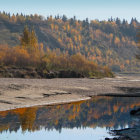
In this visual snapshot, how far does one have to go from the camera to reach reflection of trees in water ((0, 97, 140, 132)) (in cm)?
2792

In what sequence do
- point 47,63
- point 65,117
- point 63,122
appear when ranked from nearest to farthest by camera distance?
point 63,122
point 65,117
point 47,63

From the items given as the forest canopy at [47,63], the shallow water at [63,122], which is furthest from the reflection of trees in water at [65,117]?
the forest canopy at [47,63]

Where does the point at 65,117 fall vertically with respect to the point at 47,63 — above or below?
below

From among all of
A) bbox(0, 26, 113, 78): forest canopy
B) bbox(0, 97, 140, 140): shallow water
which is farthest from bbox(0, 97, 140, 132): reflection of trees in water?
bbox(0, 26, 113, 78): forest canopy

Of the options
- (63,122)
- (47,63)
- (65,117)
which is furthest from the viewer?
(47,63)

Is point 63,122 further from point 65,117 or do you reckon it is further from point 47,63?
point 47,63

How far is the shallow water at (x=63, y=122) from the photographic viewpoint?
2475 centimetres

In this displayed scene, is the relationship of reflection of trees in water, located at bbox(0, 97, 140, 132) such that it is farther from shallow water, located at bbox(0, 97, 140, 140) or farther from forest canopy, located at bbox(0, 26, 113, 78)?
forest canopy, located at bbox(0, 26, 113, 78)

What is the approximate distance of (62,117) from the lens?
107 ft

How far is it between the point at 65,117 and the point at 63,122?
2.66 metres

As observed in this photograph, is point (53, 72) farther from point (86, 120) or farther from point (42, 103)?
point (86, 120)

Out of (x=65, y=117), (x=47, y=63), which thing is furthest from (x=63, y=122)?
(x=47, y=63)

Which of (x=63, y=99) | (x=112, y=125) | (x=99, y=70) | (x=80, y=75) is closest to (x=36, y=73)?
(x=80, y=75)

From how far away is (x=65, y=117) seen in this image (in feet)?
107
